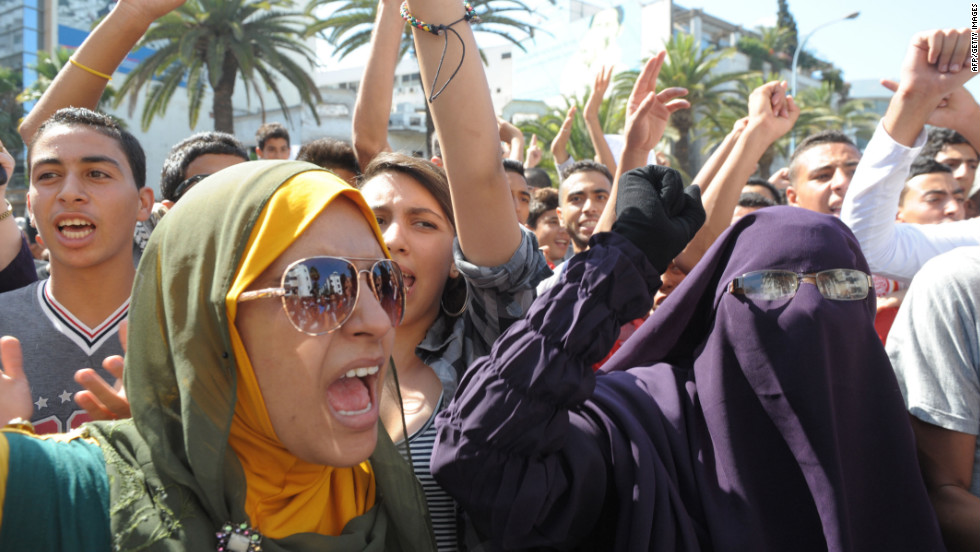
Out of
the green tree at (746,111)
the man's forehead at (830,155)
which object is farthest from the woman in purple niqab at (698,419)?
the green tree at (746,111)

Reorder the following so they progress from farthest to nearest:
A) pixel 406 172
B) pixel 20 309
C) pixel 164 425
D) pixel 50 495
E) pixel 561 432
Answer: pixel 20 309 < pixel 406 172 < pixel 561 432 < pixel 164 425 < pixel 50 495

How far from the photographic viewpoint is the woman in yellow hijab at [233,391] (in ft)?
4.40

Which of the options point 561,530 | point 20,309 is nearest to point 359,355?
point 561,530

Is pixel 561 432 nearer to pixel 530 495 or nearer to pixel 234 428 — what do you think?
pixel 530 495

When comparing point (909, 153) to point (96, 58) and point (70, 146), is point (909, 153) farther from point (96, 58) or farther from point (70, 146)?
point (96, 58)

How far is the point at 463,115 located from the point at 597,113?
8.82ft

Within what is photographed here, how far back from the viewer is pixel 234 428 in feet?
4.94

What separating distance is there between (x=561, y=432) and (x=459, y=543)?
1.67 ft

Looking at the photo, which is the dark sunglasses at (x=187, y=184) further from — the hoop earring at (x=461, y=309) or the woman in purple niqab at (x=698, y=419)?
the woman in purple niqab at (x=698, y=419)

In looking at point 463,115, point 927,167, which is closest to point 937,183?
point 927,167

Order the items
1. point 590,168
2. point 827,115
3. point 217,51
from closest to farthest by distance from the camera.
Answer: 1. point 590,168
2. point 217,51
3. point 827,115

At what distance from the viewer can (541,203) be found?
6.29 meters

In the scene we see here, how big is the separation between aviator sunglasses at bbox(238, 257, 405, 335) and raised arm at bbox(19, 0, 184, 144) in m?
2.09

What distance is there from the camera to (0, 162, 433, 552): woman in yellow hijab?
1.34 meters
